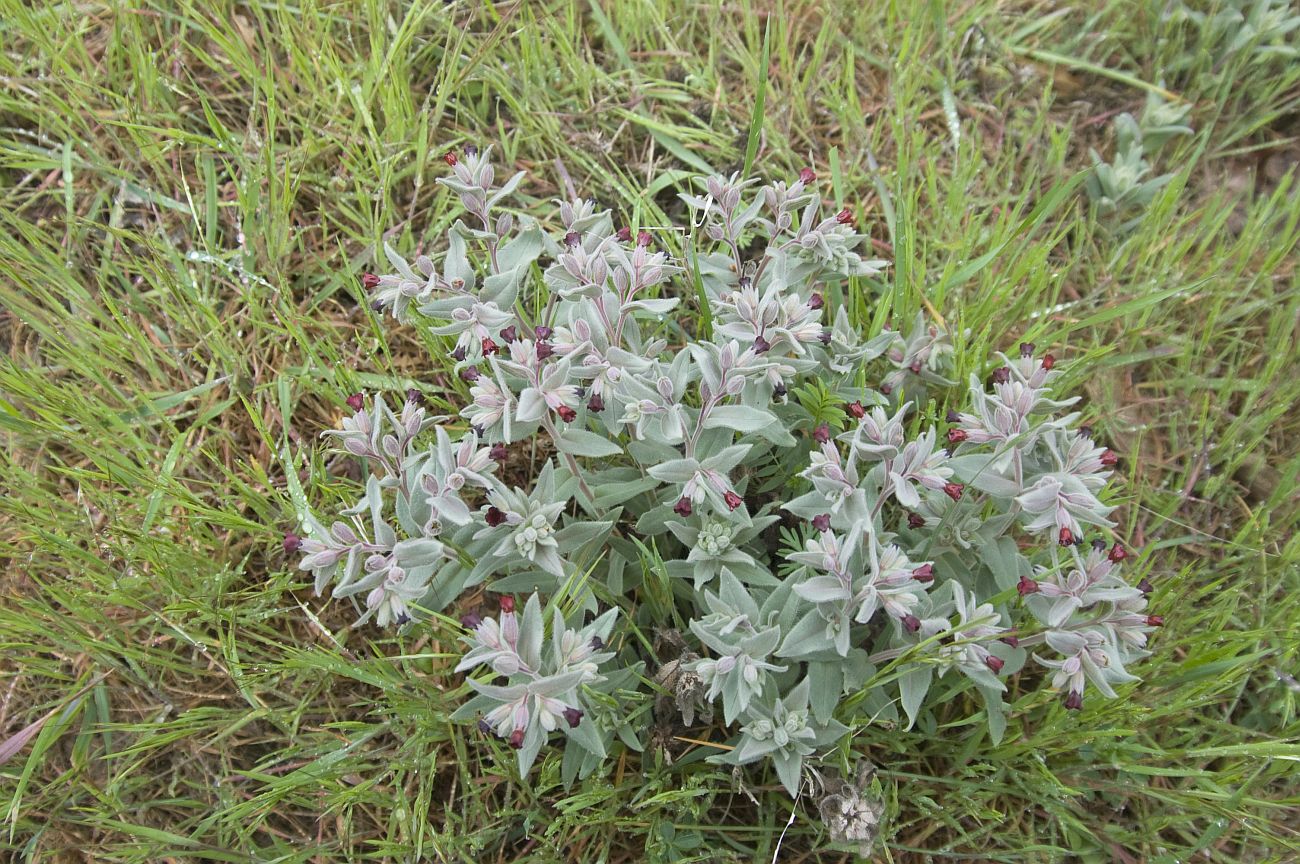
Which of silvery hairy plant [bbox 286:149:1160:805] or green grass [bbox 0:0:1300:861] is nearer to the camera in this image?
silvery hairy plant [bbox 286:149:1160:805]

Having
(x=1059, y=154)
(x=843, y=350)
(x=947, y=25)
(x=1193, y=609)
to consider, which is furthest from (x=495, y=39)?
(x=1193, y=609)

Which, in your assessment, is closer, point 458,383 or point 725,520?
point 725,520

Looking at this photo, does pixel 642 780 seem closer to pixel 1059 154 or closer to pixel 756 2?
pixel 1059 154

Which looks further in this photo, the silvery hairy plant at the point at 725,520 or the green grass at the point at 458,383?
the green grass at the point at 458,383

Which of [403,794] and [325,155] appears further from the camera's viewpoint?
[325,155]
